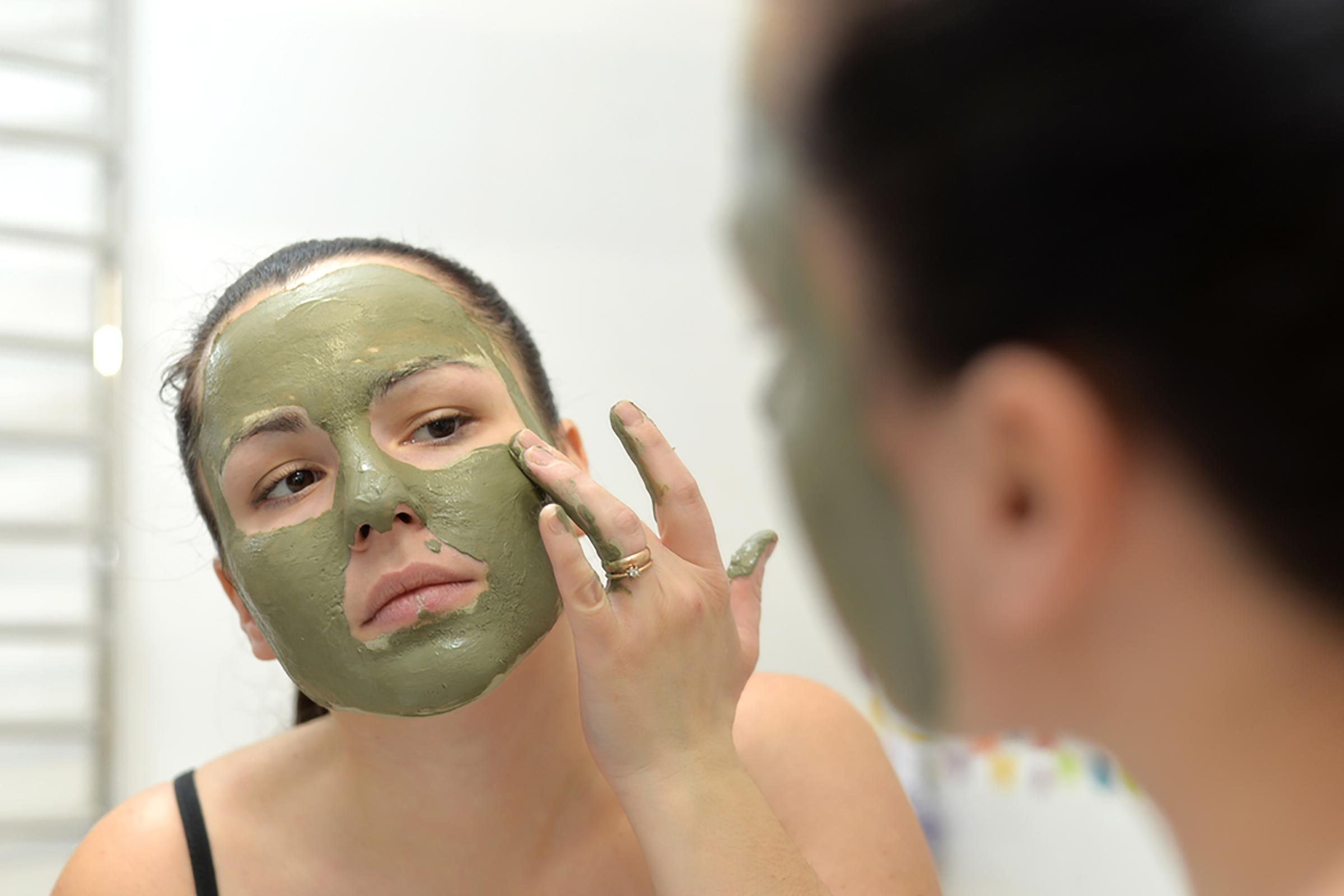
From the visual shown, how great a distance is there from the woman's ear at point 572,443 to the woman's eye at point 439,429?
165mm

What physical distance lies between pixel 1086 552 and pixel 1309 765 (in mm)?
91

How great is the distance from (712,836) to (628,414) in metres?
0.31

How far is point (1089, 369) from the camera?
29cm

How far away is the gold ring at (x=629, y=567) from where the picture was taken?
0.77m

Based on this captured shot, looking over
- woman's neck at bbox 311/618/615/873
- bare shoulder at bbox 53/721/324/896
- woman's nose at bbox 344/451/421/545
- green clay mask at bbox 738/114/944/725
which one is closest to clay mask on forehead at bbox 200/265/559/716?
woman's nose at bbox 344/451/421/545

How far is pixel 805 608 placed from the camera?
211 centimetres

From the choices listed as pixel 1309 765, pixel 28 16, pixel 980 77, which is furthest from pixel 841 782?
pixel 28 16

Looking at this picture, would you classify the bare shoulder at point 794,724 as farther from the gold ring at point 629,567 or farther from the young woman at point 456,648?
the gold ring at point 629,567

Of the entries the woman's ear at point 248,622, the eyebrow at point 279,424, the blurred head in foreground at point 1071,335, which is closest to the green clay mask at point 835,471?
the blurred head in foreground at point 1071,335

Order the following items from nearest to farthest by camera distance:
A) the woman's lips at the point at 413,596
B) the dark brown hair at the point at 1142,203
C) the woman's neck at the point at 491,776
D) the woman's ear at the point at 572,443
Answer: the dark brown hair at the point at 1142,203 → the woman's lips at the point at 413,596 → the woman's neck at the point at 491,776 → the woman's ear at the point at 572,443

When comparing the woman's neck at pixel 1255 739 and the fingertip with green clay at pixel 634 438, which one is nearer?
the woman's neck at pixel 1255 739

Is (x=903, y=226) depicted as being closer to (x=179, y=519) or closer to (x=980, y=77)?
(x=980, y=77)

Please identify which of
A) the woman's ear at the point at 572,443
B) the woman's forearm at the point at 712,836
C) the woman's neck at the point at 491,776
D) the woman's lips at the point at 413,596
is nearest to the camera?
the woman's forearm at the point at 712,836

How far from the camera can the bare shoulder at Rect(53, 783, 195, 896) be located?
99cm
